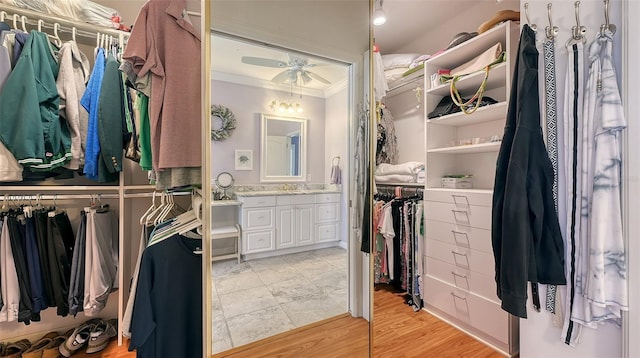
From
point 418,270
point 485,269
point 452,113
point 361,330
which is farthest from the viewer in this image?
point 418,270

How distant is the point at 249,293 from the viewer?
1269 mm

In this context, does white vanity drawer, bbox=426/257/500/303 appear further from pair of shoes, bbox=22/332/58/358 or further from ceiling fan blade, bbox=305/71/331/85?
pair of shoes, bbox=22/332/58/358

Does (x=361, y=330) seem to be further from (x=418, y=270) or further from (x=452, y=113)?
(x=452, y=113)

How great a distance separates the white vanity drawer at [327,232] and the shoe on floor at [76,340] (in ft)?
5.44

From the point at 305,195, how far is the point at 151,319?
781mm

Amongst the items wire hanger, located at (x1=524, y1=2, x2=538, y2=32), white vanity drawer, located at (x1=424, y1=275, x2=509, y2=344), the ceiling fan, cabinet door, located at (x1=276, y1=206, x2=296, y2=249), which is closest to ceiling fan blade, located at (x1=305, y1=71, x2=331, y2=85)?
the ceiling fan

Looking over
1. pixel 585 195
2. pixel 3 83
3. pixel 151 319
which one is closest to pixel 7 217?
pixel 3 83

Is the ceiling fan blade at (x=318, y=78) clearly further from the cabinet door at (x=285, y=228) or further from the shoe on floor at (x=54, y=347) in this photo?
the shoe on floor at (x=54, y=347)

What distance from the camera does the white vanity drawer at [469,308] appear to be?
165 centimetres

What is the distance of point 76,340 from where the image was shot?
1.59m

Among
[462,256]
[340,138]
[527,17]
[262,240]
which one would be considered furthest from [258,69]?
[462,256]

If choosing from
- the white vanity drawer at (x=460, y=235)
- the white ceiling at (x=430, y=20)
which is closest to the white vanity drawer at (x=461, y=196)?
the white vanity drawer at (x=460, y=235)

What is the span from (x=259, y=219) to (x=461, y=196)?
1.42 meters

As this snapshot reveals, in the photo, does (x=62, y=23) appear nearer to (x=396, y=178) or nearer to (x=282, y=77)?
(x=282, y=77)
